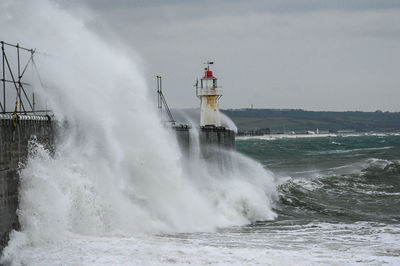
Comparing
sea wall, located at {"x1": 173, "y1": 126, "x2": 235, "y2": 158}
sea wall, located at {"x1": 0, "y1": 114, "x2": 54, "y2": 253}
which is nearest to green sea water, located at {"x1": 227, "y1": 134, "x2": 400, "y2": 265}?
sea wall, located at {"x1": 173, "y1": 126, "x2": 235, "y2": 158}

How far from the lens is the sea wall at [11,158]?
1077 centimetres

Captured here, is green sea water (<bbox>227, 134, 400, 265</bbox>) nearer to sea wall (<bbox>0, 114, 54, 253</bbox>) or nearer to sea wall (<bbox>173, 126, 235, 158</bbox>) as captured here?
sea wall (<bbox>173, 126, 235, 158</bbox>)

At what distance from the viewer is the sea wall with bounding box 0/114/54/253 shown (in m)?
10.8

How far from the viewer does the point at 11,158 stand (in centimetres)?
1123

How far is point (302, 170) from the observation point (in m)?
37.4

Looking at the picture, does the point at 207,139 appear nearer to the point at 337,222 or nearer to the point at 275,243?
the point at 337,222

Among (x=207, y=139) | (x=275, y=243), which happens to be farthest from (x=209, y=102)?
(x=275, y=243)

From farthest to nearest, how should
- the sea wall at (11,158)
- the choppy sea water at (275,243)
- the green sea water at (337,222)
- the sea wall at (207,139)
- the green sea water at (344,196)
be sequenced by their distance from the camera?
the sea wall at (207,139), the green sea water at (344,196), the green sea water at (337,222), the sea wall at (11,158), the choppy sea water at (275,243)

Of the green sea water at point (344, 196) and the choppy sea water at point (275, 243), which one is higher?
the choppy sea water at point (275, 243)

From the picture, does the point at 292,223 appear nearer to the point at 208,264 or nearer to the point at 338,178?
the point at 208,264

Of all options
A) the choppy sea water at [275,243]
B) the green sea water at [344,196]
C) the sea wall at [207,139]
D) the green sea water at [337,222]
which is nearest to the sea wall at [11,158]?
the choppy sea water at [275,243]

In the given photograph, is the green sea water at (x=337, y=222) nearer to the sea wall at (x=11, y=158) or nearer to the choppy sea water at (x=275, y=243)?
the choppy sea water at (x=275, y=243)

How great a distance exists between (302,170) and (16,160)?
27.8 metres

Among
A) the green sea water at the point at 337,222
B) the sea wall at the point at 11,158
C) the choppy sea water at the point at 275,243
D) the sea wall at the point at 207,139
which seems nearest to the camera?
the choppy sea water at the point at 275,243
